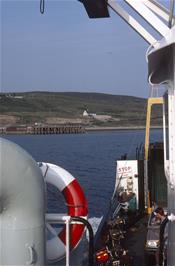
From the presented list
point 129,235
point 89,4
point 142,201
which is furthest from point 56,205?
point 89,4

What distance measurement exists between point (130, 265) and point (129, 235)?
12.1 ft

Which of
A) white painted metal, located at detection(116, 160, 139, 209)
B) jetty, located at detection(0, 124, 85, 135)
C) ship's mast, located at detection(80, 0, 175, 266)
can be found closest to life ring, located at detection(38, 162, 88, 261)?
ship's mast, located at detection(80, 0, 175, 266)

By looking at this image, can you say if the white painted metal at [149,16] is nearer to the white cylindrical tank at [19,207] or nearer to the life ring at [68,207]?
the white cylindrical tank at [19,207]

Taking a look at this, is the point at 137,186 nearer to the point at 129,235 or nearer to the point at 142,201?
the point at 142,201

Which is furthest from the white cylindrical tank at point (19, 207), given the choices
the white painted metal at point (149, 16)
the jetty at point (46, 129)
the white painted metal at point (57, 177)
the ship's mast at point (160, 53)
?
the jetty at point (46, 129)

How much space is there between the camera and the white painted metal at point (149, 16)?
4762 millimetres

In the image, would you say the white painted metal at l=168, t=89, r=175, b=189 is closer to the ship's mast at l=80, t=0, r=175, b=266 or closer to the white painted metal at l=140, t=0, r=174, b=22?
the ship's mast at l=80, t=0, r=175, b=266

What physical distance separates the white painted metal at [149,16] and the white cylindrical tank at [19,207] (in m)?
1.90

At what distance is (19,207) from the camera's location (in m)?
3.86

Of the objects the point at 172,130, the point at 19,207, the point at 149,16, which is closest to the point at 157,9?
the point at 149,16

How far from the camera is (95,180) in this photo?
36.0 metres

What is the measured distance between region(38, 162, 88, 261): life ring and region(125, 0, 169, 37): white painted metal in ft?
7.75

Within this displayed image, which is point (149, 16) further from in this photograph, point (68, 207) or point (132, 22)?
point (68, 207)

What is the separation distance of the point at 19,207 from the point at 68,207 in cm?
230
